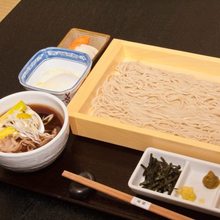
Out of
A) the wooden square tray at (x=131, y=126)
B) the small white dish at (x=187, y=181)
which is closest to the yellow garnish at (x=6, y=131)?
the wooden square tray at (x=131, y=126)

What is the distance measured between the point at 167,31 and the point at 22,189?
2.84ft

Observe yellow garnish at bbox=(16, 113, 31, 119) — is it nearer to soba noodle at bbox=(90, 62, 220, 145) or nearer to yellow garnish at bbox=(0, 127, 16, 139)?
yellow garnish at bbox=(0, 127, 16, 139)

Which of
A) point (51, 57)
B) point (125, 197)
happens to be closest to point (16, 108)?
point (51, 57)

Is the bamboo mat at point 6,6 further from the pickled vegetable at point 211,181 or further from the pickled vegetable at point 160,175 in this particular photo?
the pickled vegetable at point 211,181

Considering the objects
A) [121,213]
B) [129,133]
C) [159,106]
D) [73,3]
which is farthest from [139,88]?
[73,3]

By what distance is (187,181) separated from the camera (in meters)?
1.18

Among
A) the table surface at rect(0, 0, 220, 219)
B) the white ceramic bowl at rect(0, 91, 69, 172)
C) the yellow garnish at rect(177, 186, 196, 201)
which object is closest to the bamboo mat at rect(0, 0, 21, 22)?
the table surface at rect(0, 0, 220, 219)

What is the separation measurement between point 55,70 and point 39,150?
45 cm

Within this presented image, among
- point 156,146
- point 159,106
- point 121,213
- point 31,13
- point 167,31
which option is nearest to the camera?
point 121,213

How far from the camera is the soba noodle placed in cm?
129

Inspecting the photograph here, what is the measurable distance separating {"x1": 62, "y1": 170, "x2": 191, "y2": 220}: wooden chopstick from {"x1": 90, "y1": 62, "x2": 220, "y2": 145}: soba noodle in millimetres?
254

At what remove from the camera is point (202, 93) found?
1.38m

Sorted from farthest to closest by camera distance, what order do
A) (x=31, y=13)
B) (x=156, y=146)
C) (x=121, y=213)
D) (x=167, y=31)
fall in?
1. (x=31, y=13)
2. (x=167, y=31)
3. (x=156, y=146)
4. (x=121, y=213)

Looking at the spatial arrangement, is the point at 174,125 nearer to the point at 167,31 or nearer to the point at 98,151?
the point at 98,151
